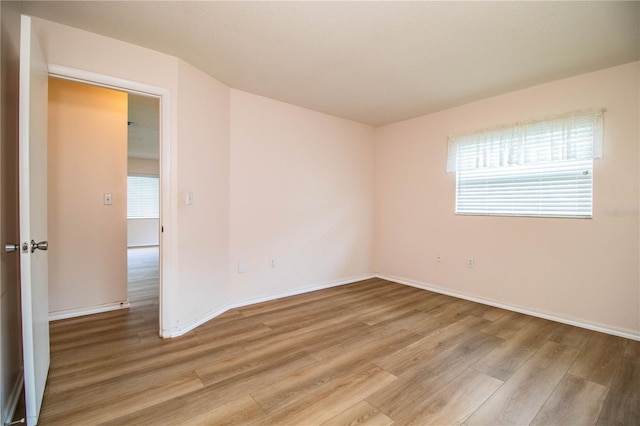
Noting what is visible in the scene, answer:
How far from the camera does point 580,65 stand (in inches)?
102

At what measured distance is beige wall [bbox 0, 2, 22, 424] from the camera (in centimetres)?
153

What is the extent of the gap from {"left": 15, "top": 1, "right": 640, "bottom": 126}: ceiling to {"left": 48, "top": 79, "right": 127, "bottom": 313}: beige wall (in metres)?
1.09

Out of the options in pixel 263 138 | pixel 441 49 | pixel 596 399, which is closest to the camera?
pixel 596 399

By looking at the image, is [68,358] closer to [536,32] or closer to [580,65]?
[536,32]

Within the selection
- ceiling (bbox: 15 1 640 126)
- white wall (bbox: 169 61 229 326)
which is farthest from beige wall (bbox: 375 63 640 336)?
white wall (bbox: 169 61 229 326)

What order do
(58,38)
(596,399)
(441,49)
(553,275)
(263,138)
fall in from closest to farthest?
(596,399) → (58,38) → (441,49) → (553,275) → (263,138)

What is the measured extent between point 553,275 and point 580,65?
1998 millimetres

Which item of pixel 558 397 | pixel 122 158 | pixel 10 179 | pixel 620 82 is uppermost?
pixel 620 82

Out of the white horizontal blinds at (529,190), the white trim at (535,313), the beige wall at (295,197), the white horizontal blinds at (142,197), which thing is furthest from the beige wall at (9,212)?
the white horizontal blinds at (142,197)

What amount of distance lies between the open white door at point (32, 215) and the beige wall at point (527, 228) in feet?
12.9

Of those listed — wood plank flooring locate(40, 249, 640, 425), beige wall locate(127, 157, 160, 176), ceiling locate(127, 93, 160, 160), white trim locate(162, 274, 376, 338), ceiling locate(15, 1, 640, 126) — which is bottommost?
wood plank flooring locate(40, 249, 640, 425)

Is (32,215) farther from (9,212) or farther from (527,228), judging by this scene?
(527,228)

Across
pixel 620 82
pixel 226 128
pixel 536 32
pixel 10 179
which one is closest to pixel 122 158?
pixel 226 128

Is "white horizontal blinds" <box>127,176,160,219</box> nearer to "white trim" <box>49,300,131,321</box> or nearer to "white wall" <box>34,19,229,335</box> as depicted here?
"white trim" <box>49,300,131,321</box>
